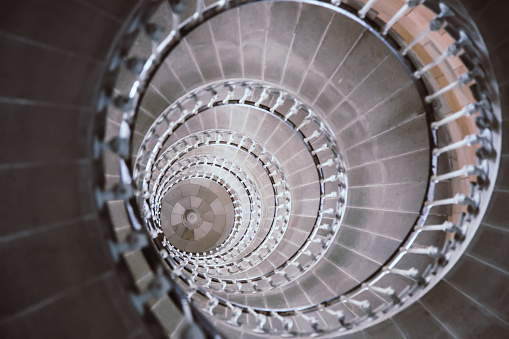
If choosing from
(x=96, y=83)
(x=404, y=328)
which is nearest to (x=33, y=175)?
(x=96, y=83)

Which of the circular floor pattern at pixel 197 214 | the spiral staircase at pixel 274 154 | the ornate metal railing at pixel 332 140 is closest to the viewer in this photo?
the spiral staircase at pixel 274 154

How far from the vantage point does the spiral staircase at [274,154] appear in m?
2.51

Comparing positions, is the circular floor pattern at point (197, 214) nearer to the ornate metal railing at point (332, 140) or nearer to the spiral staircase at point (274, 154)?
the spiral staircase at point (274, 154)

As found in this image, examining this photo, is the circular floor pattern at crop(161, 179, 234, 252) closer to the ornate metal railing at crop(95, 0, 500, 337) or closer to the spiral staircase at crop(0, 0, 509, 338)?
the spiral staircase at crop(0, 0, 509, 338)

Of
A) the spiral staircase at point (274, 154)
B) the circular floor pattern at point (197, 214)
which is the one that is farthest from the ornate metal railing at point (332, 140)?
the circular floor pattern at point (197, 214)

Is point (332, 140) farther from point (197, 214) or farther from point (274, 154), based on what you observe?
point (197, 214)

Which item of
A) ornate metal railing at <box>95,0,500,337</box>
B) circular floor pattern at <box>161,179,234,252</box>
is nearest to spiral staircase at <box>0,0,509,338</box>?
ornate metal railing at <box>95,0,500,337</box>

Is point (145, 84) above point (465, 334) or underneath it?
above

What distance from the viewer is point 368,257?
19.5 ft

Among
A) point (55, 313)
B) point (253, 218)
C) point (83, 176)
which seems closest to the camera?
point (55, 313)

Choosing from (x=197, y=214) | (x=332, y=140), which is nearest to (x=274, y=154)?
(x=332, y=140)

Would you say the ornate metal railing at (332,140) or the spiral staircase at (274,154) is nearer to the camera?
the spiral staircase at (274,154)

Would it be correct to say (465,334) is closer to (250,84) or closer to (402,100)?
(402,100)

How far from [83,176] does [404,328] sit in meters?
4.89
